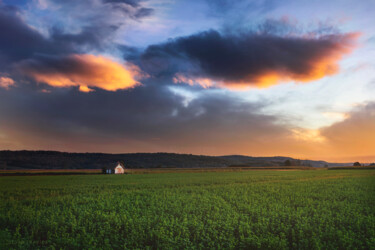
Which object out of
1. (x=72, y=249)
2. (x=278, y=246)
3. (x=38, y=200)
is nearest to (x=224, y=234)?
(x=278, y=246)

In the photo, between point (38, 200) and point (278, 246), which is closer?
point (278, 246)

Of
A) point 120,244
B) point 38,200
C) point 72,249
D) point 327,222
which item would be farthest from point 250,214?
point 38,200

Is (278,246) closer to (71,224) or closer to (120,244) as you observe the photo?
(120,244)

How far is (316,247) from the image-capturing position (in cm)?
1150

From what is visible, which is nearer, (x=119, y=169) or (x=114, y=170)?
(x=114, y=170)

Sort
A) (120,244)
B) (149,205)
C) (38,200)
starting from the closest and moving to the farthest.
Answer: (120,244), (149,205), (38,200)

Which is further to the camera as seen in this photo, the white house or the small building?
the white house

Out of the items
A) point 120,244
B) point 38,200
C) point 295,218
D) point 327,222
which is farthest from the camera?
point 38,200

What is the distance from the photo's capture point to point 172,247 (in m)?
12.0

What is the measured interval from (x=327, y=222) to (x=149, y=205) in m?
12.7

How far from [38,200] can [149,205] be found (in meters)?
11.9

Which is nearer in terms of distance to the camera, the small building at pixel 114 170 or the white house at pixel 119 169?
the small building at pixel 114 170

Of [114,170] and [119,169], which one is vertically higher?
[119,169]

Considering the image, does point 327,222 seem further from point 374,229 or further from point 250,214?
point 250,214
